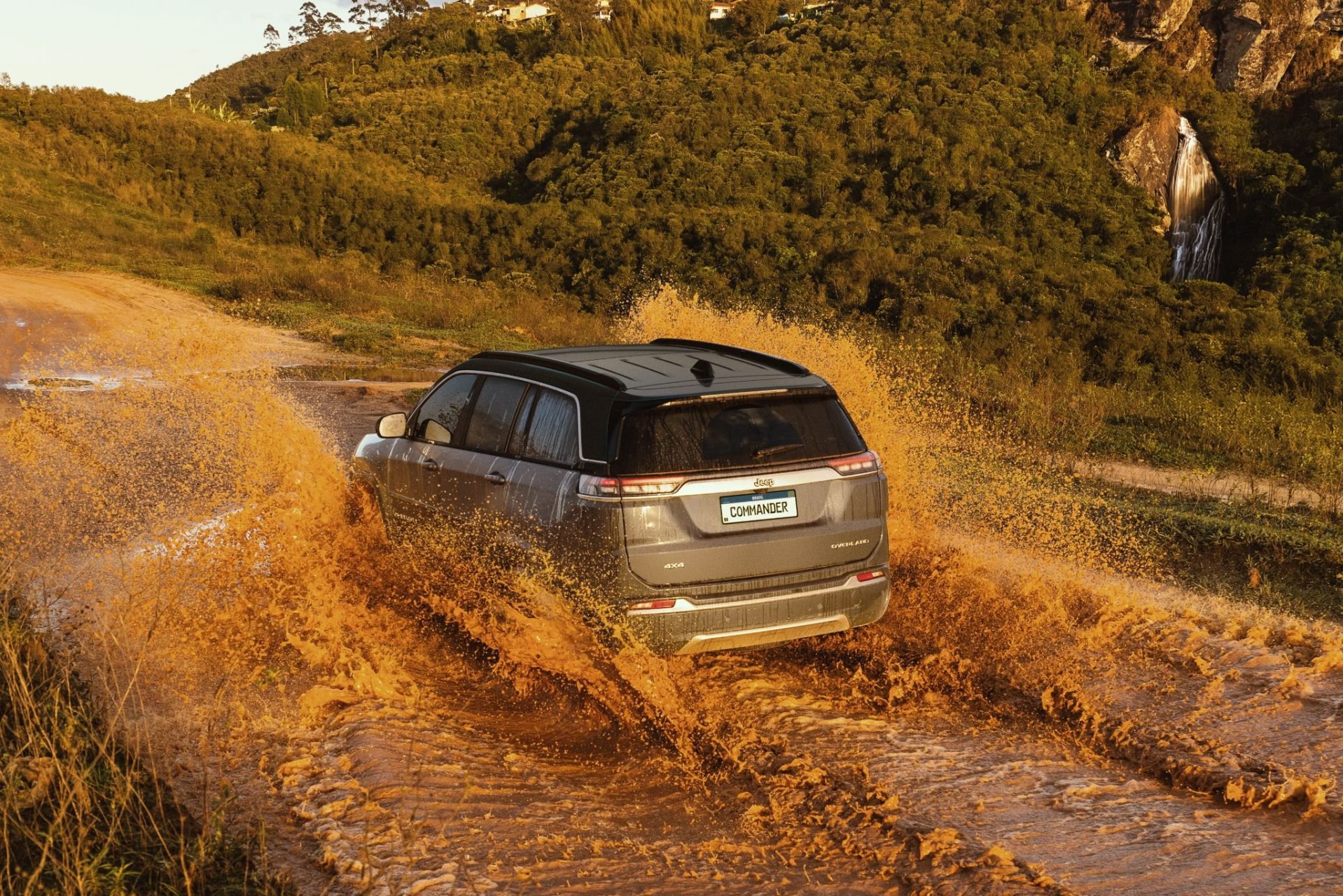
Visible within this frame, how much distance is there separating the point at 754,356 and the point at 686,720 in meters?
2.10

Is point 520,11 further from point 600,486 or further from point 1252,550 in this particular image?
point 600,486

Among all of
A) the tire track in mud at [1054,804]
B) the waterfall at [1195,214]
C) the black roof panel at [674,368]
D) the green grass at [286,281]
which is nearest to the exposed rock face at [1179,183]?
the waterfall at [1195,214]

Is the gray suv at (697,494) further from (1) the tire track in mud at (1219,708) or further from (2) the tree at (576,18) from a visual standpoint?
(2) the tree at (576,18)

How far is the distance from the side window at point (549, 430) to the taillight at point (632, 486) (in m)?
0.28

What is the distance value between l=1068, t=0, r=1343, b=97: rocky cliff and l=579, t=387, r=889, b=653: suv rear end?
58149mm

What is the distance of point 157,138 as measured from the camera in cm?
4497

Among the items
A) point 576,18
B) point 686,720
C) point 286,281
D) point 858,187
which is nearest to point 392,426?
point 686,720

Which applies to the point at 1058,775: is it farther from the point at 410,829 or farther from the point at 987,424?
the point at 987,424

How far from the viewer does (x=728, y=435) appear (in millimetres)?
5582

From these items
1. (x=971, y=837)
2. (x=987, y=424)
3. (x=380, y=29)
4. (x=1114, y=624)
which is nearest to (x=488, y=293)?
(x=987, y=424)

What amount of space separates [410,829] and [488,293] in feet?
91.9

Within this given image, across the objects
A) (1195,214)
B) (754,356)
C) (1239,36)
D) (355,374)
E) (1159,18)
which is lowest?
(355,374)

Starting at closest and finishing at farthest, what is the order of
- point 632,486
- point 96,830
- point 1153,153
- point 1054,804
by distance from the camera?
point 96,830 < point 1054,804 < point 632,486 < point 1153,153

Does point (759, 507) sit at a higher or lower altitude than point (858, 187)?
lower
